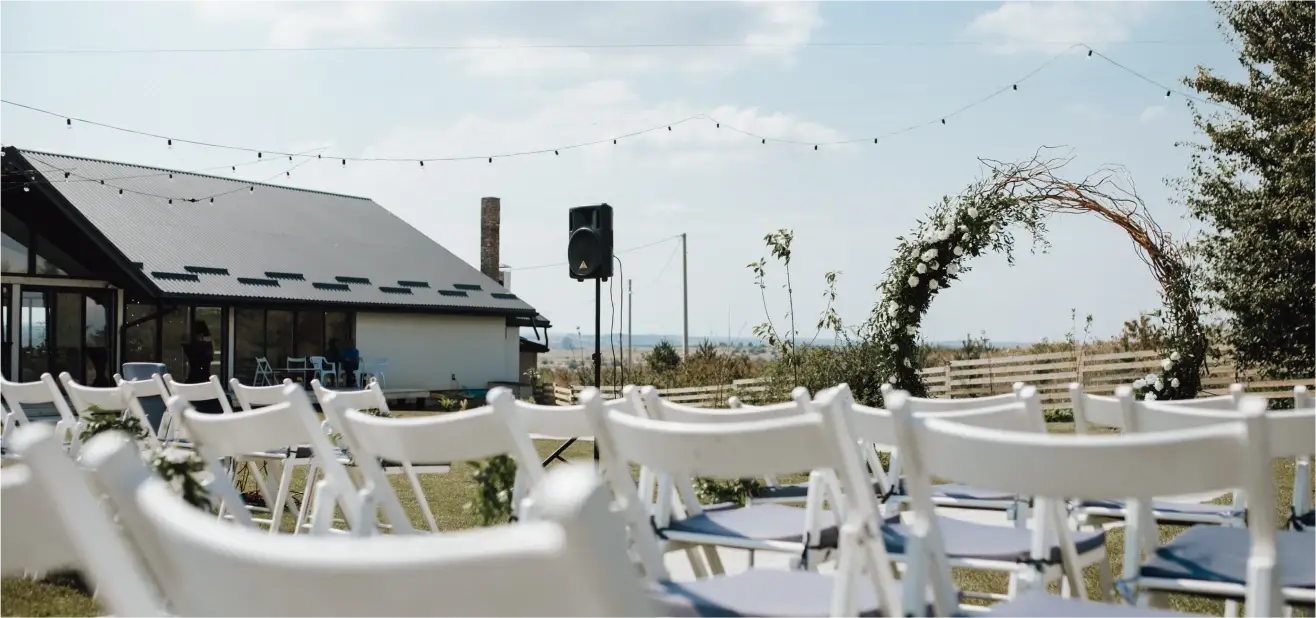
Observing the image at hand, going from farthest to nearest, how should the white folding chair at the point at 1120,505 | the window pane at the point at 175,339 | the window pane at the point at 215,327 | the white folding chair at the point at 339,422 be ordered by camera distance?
the window pane at the point at 215,327 < the window pane at the point at 175,339 < the white folding chair at the point at 1120,505 < the white folding chair at the point at 339,422

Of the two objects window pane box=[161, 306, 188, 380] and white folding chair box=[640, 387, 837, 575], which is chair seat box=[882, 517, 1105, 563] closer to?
white folding chair box=[640, 387, 837, 575]

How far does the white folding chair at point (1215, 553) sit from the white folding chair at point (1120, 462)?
0.40 meters

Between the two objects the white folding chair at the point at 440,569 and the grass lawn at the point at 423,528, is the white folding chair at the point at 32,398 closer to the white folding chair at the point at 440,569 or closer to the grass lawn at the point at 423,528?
the grass lawn at the point at 423,528

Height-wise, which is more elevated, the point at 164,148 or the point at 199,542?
the point at 164,148

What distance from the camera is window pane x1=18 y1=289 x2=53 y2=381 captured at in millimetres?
19688

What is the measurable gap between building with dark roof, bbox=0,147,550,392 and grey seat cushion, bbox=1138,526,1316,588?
64.1 feet

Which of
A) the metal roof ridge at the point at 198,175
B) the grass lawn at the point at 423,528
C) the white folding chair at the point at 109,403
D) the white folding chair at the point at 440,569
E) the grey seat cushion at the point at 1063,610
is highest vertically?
the metal roof ridge at the point at 198,175

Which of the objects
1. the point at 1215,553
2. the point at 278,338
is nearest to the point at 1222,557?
the point at 1215,553

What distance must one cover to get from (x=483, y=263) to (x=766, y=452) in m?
30.0

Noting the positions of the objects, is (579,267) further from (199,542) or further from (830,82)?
(199,542)

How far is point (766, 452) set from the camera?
215cm

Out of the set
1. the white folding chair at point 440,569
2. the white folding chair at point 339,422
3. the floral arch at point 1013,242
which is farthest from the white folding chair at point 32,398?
the floral arch at point 1013,242

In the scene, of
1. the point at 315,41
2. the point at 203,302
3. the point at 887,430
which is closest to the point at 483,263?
the point at 203,302

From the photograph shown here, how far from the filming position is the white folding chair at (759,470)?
213 centimetres
